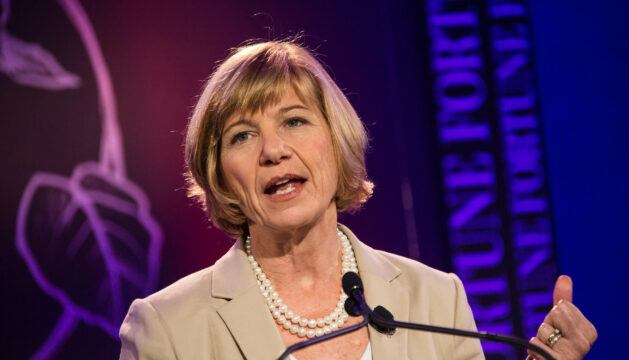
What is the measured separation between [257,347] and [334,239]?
0.40 m

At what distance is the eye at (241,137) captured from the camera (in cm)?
178

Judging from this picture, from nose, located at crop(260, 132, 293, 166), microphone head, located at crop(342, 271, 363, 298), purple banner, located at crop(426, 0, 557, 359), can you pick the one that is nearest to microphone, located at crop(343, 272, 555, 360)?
microphone head, located at crop(342, 271, 363, 298)

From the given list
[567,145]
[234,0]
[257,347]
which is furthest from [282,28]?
[257,347]

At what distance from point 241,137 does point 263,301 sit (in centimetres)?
42

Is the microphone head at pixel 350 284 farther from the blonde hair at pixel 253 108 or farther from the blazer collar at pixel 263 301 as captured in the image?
the blonde hair at pixel 253 108

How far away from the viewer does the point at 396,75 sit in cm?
329

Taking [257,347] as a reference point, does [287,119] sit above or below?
above

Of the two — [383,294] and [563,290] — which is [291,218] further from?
[563,290]

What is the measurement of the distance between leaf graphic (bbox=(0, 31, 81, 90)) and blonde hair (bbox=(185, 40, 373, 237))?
1.49 m

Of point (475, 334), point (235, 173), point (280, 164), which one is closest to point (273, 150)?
point (280, 164)

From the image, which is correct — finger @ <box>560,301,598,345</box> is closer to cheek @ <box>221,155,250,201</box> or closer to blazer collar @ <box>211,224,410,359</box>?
blazer collar @ <box>211,224,410,359</box>

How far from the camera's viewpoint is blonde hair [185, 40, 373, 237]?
1.78 meters

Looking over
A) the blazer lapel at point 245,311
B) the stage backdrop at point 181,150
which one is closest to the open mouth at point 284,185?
the blazer lapel at point 245,311

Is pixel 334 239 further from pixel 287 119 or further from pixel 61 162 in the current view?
pixel 61 162
